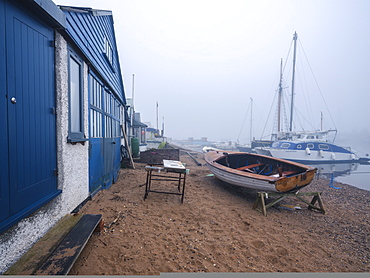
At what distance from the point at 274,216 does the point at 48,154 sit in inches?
190

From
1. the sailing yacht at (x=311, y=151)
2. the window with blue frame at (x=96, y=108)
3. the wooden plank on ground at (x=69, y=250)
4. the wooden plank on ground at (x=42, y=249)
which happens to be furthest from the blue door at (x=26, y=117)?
the sailing yacht at (x=311, y=151)

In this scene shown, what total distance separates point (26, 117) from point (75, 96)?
1.53m

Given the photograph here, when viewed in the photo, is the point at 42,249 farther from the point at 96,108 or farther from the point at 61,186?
the point at 96,108

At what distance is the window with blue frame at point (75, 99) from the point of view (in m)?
3.22

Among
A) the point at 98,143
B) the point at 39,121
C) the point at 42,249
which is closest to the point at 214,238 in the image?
the point at 42,249

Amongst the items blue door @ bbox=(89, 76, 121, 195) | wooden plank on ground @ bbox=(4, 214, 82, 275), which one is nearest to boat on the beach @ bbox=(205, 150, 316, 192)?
blue door @ bbox=(89, 76, 121, 195)

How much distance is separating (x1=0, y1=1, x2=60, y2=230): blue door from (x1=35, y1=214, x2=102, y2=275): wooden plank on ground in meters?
0.53

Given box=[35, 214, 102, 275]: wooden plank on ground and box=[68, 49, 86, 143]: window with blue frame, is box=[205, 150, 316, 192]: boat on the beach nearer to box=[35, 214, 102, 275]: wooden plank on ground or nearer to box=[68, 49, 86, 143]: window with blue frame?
box=[35, 214, 102, 275]: wooden plank on ground

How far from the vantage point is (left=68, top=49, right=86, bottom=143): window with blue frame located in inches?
127

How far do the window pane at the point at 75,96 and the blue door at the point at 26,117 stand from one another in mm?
648

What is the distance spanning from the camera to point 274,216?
4582mm

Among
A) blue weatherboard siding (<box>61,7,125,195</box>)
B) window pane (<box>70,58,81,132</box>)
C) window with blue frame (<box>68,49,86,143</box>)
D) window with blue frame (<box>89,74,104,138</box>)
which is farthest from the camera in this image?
window with blue frame (<box>89,74,104,138</box>)

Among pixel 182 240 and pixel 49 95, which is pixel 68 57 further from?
pixel 182 240

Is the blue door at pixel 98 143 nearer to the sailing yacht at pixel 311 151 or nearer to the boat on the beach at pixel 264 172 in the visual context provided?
the boat on the beach at pixel 264 172
